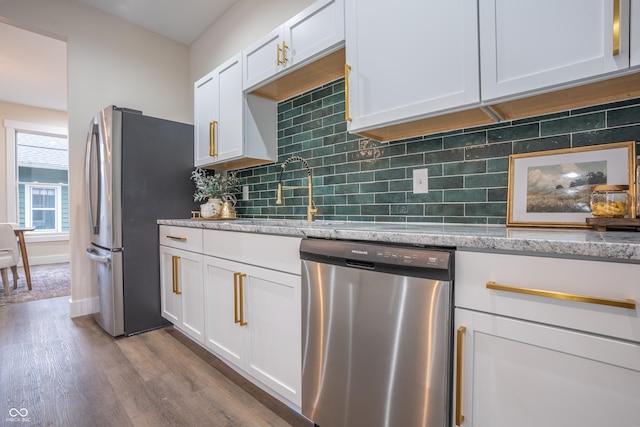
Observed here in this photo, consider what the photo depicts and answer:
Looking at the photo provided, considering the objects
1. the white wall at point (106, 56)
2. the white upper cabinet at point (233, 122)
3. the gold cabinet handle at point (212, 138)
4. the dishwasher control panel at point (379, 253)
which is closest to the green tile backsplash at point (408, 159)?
the white upper cabinet at point (233, 122)

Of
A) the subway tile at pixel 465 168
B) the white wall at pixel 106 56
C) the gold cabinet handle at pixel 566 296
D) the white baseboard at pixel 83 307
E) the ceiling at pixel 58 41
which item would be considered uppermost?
the ceiling at pixel 58 41

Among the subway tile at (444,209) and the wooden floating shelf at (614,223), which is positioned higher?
the subway tile at (444,209)

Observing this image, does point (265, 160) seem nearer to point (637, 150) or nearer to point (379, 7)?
point (379, 7)

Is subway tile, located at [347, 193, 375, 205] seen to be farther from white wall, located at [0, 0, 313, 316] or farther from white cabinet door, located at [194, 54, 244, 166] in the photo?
white wall, located at [0, 0, 313, 316]

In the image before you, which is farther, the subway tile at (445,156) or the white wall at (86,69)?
the white wall at (86,69)

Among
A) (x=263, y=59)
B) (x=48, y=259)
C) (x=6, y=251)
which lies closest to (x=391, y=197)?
(x=263, y=59)

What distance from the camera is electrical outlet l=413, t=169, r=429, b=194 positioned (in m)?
1.63

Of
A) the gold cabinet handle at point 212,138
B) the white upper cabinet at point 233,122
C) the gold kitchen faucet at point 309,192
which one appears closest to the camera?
the gold kitchen faucet at point 309,192

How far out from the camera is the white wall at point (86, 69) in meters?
2.72

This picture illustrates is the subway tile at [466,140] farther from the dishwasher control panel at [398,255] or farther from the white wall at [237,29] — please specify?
the white wall at [237,29]

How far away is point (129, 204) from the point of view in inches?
96.0

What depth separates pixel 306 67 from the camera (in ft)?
6.12

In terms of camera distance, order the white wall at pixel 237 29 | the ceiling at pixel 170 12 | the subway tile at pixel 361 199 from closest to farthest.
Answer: the subway tile at pixel 361 199 → the white wall at pixel 237 29 → the ceiling at pixel 170 12

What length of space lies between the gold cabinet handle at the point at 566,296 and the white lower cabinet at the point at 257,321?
785 millimetres
